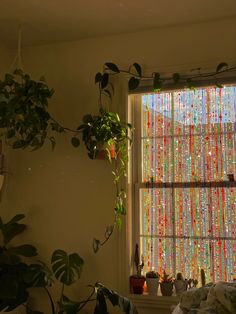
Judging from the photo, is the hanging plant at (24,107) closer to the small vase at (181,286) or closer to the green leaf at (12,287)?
the green leaf at (12,287)

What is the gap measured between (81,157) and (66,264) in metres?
0.81

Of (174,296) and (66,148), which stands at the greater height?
(66,148)

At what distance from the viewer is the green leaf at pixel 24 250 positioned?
2678 millimetres

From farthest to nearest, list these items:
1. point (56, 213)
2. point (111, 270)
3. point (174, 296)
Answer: point (56, 213) → point (111, 270) → point (174, 296)

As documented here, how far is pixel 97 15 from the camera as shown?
8.51 feet

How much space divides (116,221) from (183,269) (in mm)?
583

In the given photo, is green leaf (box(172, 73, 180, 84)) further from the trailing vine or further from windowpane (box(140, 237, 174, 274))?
windowpane (box(140, 237, 174, 274))

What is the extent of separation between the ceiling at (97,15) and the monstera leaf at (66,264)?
1.68 metres

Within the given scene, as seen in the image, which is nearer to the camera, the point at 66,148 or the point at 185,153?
the point at 185,153

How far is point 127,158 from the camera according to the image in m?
2.65

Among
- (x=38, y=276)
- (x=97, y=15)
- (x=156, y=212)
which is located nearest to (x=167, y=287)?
(x=156, y=212)

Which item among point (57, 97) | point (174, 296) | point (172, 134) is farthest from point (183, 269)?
point (57, 97)

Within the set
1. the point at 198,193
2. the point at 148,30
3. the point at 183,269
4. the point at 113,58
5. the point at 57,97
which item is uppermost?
the point at 148,30

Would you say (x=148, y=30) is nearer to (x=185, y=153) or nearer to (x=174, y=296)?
(x=185, y=153)
